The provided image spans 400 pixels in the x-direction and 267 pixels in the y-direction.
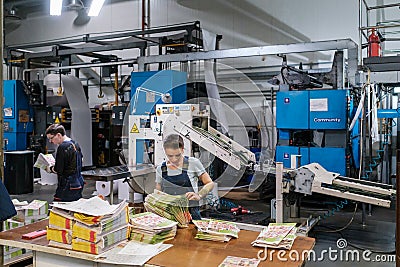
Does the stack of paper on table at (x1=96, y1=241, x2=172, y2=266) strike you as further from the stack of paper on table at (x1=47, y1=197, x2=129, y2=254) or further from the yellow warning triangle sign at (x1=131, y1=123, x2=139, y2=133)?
the yellow warning triangle sign at (x1=131, y1=123, x2=139, y2=133)

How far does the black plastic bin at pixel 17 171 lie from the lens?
6461 mm

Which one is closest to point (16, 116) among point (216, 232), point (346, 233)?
point (346, 233)

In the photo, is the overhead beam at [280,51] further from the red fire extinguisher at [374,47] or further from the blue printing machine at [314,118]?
the blue printing machine at [314,118]

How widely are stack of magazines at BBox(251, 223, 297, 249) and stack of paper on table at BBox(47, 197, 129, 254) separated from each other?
681 millimetres

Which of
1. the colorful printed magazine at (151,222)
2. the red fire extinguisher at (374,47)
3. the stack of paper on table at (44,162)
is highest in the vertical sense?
the red fire extinguisher at (374,47)

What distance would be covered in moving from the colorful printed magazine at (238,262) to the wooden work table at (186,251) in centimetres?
3

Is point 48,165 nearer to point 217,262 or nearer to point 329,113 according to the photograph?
point 217,262

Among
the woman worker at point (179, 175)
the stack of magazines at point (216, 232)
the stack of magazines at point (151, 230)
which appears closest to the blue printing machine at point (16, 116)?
the woman worker at point (179, 175)

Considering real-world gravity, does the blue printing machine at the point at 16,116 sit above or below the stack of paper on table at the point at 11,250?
above

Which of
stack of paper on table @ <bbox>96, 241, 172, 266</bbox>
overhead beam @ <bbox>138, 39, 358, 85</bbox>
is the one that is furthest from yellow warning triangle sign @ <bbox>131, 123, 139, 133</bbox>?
stack of paper on table @ <bbox>96, 241, 172, 266</bbox>

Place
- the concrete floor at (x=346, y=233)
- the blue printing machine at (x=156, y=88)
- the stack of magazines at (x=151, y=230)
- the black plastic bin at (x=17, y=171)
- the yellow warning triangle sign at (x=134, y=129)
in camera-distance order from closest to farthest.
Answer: the stack of magazines at (x=151, y=230) < the concrete floor at (x=346, y=233) < the yellow warning triangle sign at (x=134, y=129) < the blue printing machine at (x=156, y=88) < the black plastic bin at (x=17, y=171)

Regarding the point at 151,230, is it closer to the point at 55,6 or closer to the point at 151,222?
the point at 151,222

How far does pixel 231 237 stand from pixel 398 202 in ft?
3.03

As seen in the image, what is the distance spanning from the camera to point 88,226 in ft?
6.17
